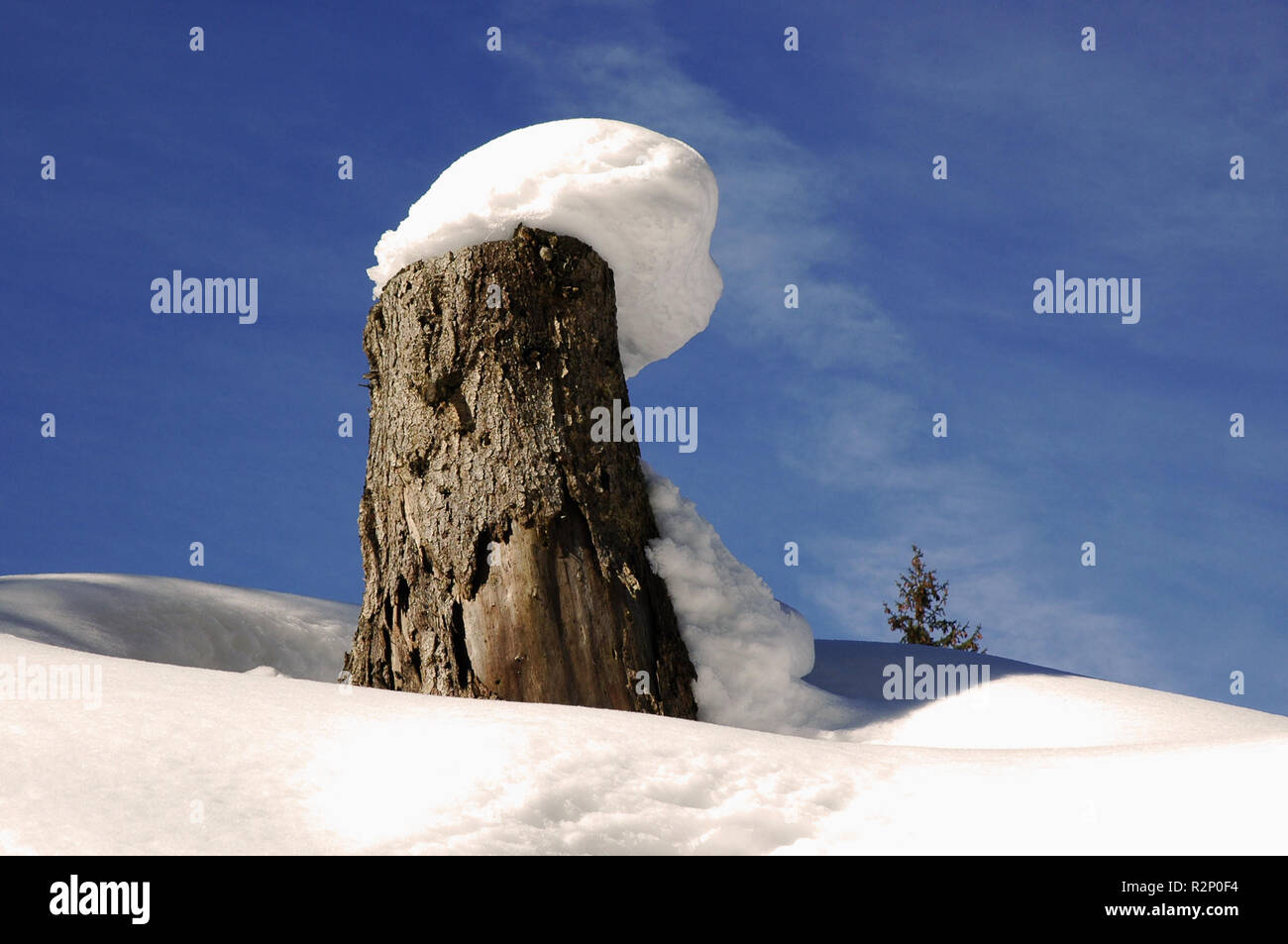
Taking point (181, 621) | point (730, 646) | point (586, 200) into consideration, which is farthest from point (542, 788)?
point (181, 621)

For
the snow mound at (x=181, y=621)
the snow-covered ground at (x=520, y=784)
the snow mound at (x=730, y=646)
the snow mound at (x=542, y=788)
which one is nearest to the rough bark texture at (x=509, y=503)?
the snow mound at (x=730, y=646)

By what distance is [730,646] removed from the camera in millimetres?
4578

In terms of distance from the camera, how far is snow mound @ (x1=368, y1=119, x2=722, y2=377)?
4.48 meters

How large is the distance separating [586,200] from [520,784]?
9.56 ft

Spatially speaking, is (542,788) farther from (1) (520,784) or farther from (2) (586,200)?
(2) (586,200)

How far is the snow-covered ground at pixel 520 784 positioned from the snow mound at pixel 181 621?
2.22 meters

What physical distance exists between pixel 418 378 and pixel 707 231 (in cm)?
156

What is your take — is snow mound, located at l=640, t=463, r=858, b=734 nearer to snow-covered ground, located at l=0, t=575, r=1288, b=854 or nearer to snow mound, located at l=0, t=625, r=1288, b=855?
snow-covered ground, located at l=0, t=575, r=1288, b=854

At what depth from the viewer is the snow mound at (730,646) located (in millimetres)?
4535

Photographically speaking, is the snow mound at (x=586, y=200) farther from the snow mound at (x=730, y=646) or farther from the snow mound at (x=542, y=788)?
the snow mound at (x=542, y=788)

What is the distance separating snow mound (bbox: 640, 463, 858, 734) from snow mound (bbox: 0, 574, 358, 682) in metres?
1.99

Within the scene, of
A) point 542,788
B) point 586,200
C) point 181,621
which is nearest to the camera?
point 542,788
